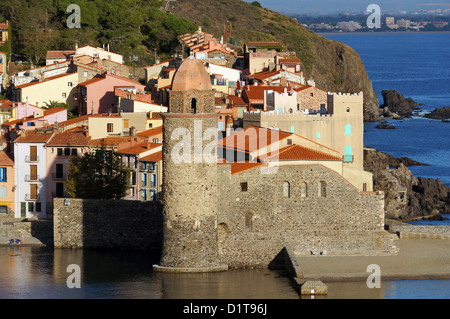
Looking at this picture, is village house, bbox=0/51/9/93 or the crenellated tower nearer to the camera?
the crenellated tower

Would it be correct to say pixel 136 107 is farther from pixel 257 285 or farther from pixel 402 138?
pixel 402 138

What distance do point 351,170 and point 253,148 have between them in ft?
15.3

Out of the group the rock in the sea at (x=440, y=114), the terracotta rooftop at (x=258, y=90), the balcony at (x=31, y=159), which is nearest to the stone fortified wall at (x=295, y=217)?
the balcony at (x=31, y=159)

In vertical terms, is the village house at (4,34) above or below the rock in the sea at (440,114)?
above

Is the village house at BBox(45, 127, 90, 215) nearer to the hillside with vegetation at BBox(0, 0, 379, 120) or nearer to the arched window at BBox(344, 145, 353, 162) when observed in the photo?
the arched window at BBox(344, 145, 353, 162)

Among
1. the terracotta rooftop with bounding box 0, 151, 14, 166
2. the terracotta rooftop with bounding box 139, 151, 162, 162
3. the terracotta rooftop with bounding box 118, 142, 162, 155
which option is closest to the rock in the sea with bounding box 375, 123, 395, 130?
the terracotta rooftop with bounding box 0, 151, 14, 166

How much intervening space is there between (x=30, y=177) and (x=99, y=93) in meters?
19.4

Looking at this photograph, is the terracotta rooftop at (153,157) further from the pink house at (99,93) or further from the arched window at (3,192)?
the pink house at (99,93)

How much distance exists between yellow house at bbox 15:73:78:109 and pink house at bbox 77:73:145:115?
6.41 ft

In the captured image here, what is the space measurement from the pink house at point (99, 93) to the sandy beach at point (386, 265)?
3321 cm

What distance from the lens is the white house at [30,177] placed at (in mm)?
66312

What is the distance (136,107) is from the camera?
250 ft

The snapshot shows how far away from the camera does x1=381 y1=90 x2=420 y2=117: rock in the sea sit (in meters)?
149

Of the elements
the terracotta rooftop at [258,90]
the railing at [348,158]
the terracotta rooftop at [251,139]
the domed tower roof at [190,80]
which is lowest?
the railing at [348,158]
